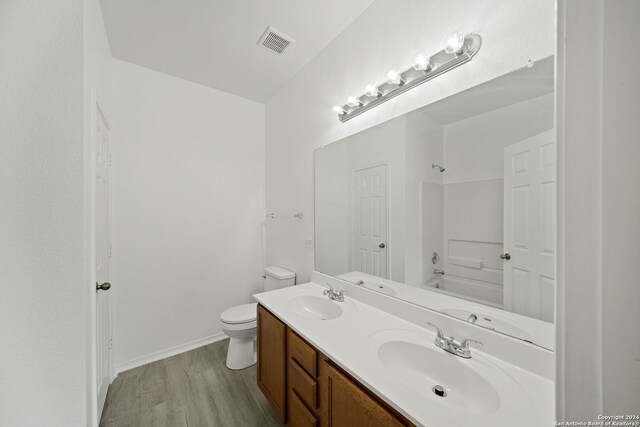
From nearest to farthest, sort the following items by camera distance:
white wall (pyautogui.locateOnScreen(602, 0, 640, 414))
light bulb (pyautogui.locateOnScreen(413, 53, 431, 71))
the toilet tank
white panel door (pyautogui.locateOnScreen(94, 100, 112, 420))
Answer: white wall (pyautogui.locateOnScreen(602, 0, 640, 414))
light bulb (pyautogui.locateOnScreen(413, 53, 431, 71))
white panel door (pyautogui.locateOnScreen(94, 100, 112, 420))
the toilet tank

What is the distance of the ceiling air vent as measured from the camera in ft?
5.79

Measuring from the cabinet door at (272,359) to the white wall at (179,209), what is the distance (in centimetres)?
115

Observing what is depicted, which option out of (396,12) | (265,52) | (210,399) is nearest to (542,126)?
(396,12)

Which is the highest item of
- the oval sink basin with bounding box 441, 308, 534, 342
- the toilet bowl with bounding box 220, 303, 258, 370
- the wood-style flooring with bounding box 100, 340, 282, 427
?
the oval sink basin with bounding box 441, 308, 534, 342

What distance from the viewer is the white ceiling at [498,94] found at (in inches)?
34.6

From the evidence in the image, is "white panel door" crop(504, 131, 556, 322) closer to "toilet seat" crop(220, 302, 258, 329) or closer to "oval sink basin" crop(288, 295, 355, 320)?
"oval sink basin" crop(288, 295, 355, 320)

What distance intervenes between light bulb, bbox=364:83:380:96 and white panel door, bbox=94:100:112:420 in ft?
5.20

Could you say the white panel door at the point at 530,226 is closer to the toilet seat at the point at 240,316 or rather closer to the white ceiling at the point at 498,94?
the white ceiling at the point at 498,94

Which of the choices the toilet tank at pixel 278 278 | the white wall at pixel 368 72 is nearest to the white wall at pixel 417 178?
the white wall at pixel 368 72

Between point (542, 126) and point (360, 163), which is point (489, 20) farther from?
point (360, 163)

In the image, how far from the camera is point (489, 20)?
1.00 meters

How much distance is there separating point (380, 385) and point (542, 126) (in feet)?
3.51

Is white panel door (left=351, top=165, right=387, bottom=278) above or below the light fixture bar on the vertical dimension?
below

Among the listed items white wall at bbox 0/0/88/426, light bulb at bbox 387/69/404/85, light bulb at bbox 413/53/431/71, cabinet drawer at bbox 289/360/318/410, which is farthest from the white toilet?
light bulb at bbox 413/53/431/71
